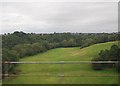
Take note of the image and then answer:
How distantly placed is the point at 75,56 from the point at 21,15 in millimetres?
Answer: 8043

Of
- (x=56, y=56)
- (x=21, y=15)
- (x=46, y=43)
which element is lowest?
(x=56, y=56)

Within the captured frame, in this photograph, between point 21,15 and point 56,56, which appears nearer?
point 21,15

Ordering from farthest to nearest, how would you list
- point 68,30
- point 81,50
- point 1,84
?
point 81,50, point 68,30, point 1,84

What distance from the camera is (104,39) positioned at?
25344mm

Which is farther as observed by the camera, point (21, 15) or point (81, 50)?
point (81, 50)

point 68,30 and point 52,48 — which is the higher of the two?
point 68,30

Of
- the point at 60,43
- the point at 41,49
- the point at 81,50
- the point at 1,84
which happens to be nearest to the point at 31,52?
the point at 41,49

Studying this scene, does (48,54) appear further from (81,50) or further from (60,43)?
(81,50)

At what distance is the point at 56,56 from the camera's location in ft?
91.7

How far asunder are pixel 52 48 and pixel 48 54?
981 millimetres

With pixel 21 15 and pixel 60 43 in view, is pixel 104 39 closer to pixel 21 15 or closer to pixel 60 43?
pixel 60 43

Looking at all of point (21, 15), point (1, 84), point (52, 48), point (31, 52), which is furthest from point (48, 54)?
point (1, 84)

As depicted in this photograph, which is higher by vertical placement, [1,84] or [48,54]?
[1,84]

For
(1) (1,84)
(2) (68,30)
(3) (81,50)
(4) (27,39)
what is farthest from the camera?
(3) (81,50)
